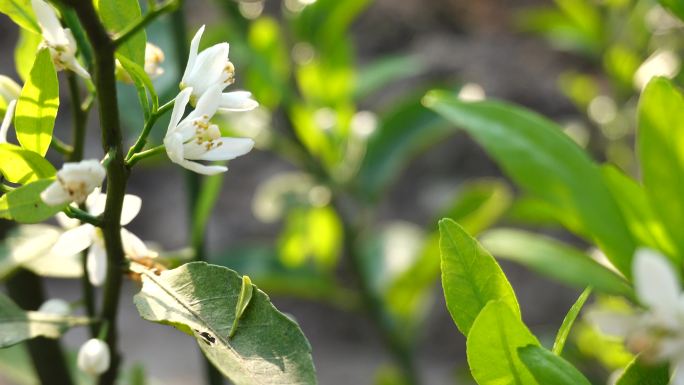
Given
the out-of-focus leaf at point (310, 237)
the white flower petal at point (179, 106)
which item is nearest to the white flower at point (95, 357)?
the white flower petal at point (179, 106)

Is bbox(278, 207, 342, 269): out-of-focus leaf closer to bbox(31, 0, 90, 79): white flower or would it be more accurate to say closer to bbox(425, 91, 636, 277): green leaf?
bbox(425, 91, 636, 277): green leaf

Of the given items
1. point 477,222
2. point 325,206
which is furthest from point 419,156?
point 477,222

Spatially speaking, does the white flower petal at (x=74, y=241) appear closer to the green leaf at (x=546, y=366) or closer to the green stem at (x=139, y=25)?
the green stem at (x=139, y=25)

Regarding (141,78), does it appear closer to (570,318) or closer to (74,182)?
(74,182)

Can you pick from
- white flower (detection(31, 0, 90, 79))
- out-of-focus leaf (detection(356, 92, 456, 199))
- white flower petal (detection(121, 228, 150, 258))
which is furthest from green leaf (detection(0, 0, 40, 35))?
out-of-focus leaf (detection(356, 92, 456, 199))

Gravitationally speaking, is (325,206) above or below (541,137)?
below

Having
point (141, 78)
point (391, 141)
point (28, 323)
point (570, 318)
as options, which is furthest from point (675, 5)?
point (391, 141)

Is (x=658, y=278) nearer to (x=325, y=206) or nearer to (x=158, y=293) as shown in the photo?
(x=158, y=293)

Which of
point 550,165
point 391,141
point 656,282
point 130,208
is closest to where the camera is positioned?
point 656,282
